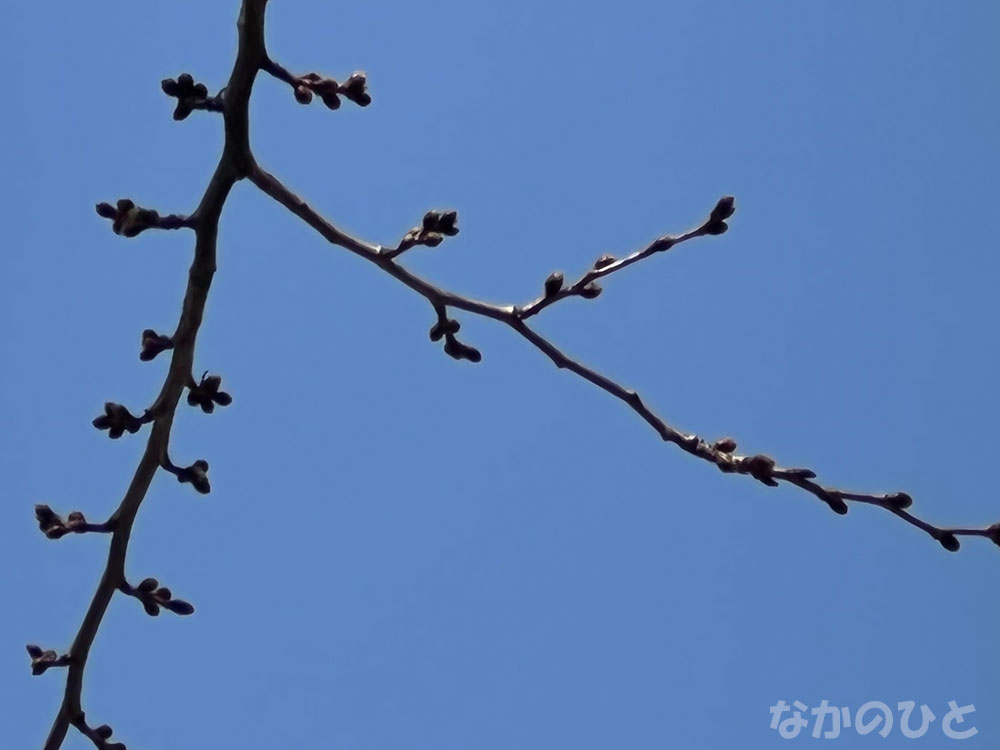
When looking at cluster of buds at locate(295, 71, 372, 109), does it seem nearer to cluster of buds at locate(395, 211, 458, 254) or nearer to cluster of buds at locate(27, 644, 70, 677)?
cluster of buds at locate(395, 211, 458, 254)

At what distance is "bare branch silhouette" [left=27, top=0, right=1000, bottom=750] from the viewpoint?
454cm

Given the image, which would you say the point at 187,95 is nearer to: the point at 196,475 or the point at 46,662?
the point at 196,475

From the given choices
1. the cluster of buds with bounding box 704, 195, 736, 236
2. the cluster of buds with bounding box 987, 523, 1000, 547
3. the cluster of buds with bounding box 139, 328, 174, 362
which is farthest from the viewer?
the cluster of buds with bounding box 139, 328, 174, 362

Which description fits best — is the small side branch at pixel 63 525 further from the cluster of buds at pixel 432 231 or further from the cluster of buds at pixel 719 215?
the cluster of buds at pixel 719 215

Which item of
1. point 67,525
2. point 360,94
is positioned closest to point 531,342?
point 360,94

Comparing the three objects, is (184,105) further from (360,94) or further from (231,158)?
(360,94)

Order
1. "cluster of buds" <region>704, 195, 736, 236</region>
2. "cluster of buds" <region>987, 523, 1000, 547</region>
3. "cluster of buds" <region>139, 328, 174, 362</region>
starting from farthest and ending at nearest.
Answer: "cluster of buds" <region>139, 328, 174, 362</region> → "cluster of buds" <region>704, 195, 736, 236</region> → "cluster of buds" <region>987, 523, 1000, 547</region>

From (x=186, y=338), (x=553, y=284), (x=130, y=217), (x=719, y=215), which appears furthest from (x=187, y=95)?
(x=719, y=215)

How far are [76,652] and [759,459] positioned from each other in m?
3.15

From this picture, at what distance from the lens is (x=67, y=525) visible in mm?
5590

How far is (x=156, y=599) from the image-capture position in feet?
18.7

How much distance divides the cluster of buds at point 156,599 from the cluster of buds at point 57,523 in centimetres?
37

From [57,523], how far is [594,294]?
259 cm

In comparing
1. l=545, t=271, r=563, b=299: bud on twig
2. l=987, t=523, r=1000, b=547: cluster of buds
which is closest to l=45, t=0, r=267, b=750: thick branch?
l=545, t=271, r=563, b=299: bud on twig
